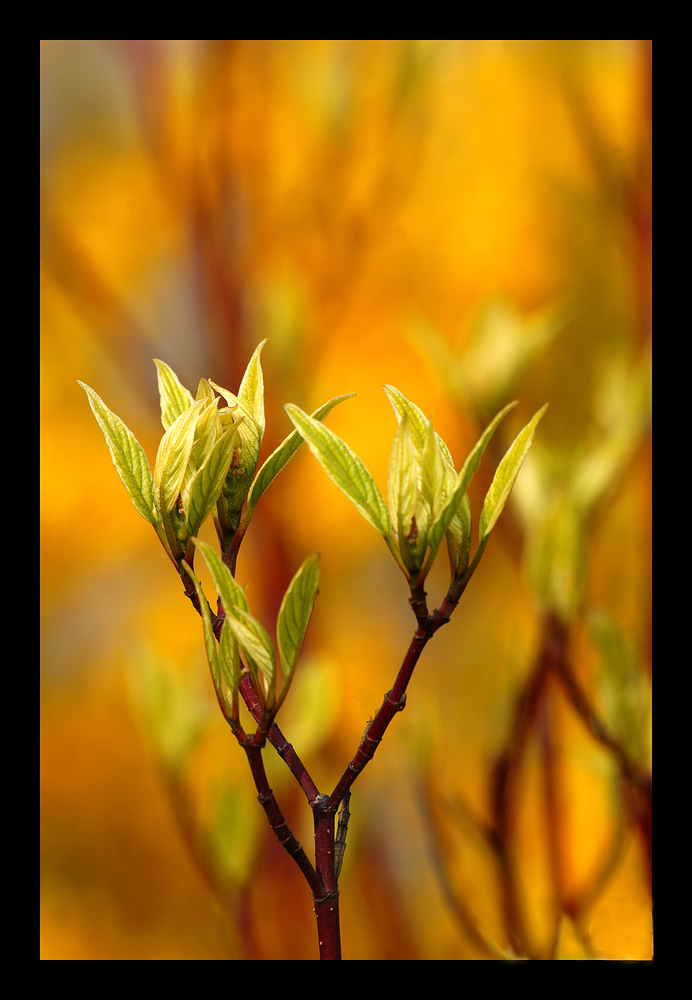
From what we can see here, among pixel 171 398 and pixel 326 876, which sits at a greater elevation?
pixel 171 398

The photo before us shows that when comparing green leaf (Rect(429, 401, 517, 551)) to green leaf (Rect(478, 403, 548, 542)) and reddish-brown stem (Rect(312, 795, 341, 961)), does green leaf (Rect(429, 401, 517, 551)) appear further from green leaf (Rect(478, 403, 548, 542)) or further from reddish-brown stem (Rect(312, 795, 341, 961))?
reddish-brown stem (Rect(312, 795, 341, 961))

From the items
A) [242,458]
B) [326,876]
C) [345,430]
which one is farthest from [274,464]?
[345,430]

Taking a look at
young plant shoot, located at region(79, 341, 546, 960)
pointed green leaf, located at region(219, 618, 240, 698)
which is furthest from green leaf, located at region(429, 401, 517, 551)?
pointed green leaf, located at region(219, 618, 240, 698)

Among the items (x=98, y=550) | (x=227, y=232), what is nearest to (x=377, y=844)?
(x=98, y=550)

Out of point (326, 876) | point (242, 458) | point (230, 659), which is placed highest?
point (242, 458)

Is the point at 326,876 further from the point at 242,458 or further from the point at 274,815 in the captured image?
the point at 242,458

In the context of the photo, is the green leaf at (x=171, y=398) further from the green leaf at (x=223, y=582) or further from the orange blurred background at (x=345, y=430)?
the orange blurred background at (x=345, y=430)
